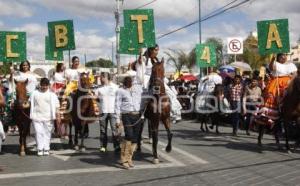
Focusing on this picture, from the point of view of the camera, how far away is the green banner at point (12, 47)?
15.5m

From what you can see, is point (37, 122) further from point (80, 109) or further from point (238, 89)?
point (238, 89)

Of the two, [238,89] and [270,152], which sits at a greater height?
[238,89]

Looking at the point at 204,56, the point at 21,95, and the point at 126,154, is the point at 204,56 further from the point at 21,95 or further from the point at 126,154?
the point at 126,154

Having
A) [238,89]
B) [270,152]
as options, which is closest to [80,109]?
[270,152]

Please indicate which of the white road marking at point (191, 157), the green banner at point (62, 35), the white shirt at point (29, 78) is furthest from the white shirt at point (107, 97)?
the green banner at point (62, 35)

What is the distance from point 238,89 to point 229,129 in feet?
6.19

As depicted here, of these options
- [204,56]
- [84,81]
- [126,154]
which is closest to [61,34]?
[84,81]

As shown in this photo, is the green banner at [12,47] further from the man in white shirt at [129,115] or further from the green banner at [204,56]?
the green banner at [204,56]

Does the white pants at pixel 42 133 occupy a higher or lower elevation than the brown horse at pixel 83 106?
lower

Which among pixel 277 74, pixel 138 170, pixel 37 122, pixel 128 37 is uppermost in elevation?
pixel 128 37

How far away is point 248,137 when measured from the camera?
1577cm

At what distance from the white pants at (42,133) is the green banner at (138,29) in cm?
252

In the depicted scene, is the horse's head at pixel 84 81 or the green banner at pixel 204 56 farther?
the green banner at pixel 204 56

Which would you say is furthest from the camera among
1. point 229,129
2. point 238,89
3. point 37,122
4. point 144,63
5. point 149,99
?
point 229,129
